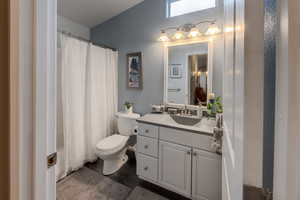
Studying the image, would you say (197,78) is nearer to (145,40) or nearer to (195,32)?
(195,32)

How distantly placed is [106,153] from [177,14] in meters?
2.09

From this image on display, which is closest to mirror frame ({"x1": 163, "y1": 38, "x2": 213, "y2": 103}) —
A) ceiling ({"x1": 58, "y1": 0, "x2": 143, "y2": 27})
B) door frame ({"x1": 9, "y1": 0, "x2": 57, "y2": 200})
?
ceiling ({"x1": 58, "y1": 0, "x2": 143, "y2": 27})

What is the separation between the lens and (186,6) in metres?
2.06

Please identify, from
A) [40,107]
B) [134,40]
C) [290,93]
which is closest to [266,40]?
[290,93]

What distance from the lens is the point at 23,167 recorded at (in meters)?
0.52

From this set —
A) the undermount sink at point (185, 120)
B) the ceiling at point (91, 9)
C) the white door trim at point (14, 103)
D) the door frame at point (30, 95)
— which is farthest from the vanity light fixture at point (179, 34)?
the white door trim at point (14, 103)

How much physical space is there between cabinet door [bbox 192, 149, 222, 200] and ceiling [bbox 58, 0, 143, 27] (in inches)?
92.4

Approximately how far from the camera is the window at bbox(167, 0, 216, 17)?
1916 mm

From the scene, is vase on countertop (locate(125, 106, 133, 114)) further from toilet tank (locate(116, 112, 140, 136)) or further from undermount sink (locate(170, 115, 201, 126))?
undermount sink (locate(170, 115, 201, 126))

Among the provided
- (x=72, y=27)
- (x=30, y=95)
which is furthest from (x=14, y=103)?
(x=72, y=27)

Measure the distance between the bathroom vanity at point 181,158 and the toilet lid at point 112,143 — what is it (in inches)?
13.9

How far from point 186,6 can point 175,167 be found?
2027 millimetres

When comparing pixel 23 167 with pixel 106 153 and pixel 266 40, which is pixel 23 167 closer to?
pixel 266 40

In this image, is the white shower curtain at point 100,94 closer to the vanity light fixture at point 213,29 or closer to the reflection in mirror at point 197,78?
the reflection in mirror at point 197,78
